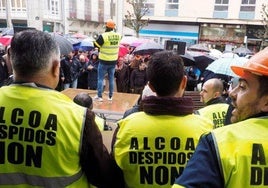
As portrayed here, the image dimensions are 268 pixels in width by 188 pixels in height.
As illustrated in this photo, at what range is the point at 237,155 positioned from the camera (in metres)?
1.06

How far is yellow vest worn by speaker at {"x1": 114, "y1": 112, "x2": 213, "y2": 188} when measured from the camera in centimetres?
171

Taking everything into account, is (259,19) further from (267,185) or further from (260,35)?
(267,185)

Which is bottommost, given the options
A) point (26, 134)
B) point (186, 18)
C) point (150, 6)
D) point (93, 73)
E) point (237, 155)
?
point (93, 73)

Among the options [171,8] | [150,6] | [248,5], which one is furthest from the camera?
[150,6]

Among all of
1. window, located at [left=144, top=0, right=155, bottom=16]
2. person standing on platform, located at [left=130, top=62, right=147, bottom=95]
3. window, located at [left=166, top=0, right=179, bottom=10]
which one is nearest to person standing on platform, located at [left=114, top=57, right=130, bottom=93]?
person standing on platform, located at [left=130, top=62, right=147, bottom=95]

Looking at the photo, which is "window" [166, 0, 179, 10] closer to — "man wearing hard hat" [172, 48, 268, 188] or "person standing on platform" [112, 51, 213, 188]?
"person standing on platform" [112, 51, 213, 188]

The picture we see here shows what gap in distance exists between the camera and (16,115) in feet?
4.71

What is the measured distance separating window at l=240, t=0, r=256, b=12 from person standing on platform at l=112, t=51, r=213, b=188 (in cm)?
2744

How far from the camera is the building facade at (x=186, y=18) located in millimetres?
26938

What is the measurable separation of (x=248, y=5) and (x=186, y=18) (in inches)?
212

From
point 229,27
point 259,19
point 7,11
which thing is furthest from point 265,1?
point 7,11

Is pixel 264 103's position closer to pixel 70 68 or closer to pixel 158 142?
pixel 158 142

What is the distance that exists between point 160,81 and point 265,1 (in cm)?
2716

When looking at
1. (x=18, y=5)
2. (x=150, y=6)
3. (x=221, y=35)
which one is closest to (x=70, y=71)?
(x=150, y=6)
